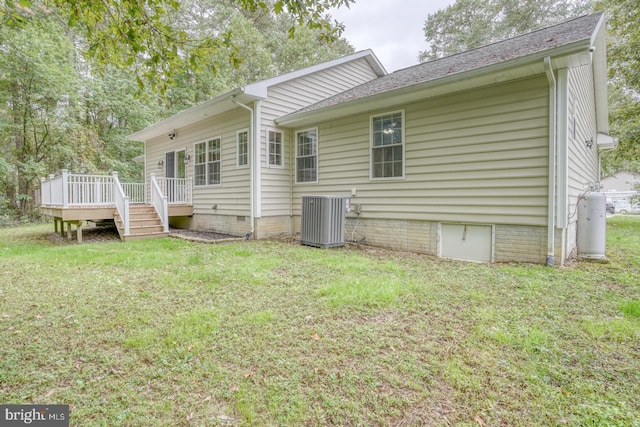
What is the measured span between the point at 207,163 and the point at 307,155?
3.67 meters

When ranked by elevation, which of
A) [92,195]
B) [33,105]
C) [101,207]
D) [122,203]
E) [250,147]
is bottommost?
[101,207]

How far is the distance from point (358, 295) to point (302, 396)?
177cm

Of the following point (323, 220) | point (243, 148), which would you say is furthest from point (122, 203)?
point (323, 220)

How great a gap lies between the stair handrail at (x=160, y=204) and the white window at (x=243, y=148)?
2536 millimetres

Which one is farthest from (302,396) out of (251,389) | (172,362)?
(172,362)

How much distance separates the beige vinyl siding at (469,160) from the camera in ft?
16.1

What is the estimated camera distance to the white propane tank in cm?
543

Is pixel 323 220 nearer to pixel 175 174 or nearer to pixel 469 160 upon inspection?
pixel 469 160

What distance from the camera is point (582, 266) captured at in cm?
502

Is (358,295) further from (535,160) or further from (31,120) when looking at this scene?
(31,120)

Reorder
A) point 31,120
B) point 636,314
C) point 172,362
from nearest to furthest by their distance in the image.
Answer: point 172,362
point 636,314
point 31,120

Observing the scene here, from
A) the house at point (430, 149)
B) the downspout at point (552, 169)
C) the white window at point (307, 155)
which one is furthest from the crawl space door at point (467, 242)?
the white window at point (307, 155)

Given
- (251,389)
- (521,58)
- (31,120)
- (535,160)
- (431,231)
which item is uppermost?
(31,120)

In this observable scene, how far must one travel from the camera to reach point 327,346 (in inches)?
98.6
